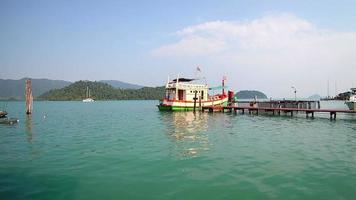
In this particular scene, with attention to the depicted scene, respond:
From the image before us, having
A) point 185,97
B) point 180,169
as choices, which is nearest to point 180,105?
point 185,97

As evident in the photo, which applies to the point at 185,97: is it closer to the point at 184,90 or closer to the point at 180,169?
the point at 184,90

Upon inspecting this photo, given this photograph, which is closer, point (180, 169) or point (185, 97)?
point (180, 169)

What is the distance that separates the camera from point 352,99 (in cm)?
5734

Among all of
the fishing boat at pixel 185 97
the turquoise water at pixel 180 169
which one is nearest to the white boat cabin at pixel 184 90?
the fishing boat at pixel 185 97

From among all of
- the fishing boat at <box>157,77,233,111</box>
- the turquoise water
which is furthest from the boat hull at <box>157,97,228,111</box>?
the turquoise water

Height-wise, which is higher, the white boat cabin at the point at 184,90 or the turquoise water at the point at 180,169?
the white boat cabin at the point at 184,90

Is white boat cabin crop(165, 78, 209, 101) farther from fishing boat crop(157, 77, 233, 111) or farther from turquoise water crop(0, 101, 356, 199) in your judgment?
turquoise water crop(0, 101, 356, 199)

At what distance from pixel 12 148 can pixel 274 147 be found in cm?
1646

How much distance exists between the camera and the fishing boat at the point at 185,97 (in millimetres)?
55956

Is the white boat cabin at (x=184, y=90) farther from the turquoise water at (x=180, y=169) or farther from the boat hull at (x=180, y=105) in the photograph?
the turquoise water at (x=180, y=169)

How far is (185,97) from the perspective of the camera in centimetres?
5784

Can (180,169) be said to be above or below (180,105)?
below

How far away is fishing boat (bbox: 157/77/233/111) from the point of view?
56.0 meters

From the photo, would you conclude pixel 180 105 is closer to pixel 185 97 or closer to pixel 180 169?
pixel 185 97
